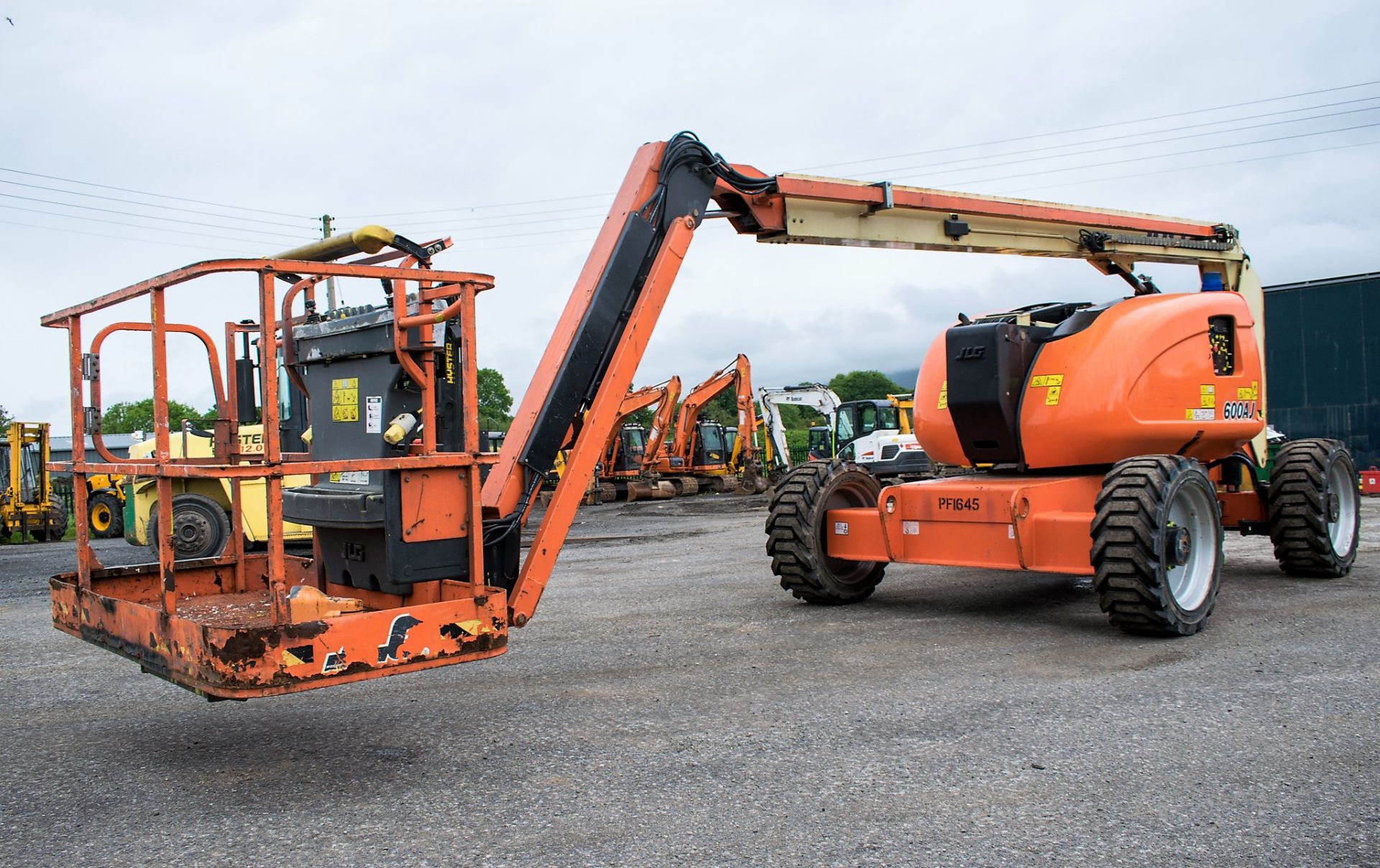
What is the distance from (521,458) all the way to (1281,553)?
744 centimetres

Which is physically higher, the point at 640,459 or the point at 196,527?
the point at 640,459

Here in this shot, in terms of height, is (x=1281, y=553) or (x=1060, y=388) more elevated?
(x=1060, y=388)

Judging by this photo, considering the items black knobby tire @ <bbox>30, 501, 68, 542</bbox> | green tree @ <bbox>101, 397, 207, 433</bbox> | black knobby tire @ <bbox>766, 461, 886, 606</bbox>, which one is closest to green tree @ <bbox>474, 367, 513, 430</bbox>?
green tree @ <bbox>101, 397, 207, 433</bbox>

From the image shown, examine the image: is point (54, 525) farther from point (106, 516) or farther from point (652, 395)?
point (652, 395)

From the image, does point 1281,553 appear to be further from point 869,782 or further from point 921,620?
point 869,782

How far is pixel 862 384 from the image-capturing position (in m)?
98.1

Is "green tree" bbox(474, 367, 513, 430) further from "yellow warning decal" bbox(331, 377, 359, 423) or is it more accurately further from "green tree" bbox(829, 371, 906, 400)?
"yellow warning decal" bbox(331, 377, 359, 423)

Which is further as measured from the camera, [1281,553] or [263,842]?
[1281,553]

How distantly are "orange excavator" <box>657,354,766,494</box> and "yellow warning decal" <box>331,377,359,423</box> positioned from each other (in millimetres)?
23754

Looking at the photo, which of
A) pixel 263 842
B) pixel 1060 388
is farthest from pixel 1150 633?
pixel 263 842

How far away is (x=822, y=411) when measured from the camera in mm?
29453

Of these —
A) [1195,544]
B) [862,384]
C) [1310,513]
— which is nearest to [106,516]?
[1195,544]

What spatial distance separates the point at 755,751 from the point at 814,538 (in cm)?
382

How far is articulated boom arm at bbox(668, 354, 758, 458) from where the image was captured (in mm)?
29136
